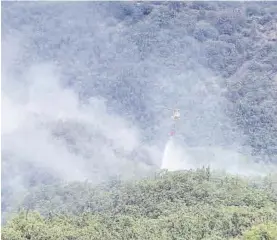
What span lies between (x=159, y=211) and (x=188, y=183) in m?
3.86

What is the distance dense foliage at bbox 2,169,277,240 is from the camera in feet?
118

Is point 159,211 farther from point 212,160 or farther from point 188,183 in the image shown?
point 212,160

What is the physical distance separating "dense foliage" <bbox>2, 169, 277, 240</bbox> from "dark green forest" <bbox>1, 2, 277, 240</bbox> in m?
0.05

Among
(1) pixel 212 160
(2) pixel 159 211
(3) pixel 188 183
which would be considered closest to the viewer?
(2) pixel 159 211

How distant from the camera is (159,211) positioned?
42.6 m

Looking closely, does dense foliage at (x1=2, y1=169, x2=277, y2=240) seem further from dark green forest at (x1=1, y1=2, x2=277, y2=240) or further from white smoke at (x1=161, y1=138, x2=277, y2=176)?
white smoke at (x1=161, y1=138, x2=277, y2=176)

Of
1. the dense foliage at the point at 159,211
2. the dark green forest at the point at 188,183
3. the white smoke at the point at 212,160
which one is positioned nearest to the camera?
the dense foliage at the point at 159,211

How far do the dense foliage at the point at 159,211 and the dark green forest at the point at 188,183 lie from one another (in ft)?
0.17

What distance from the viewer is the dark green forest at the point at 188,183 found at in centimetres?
3697

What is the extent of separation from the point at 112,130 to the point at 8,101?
21011mm

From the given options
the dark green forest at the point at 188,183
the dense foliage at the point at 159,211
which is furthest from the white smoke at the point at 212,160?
the dense foliage at the point at 159,211

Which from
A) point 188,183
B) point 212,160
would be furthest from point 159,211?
point 212,160

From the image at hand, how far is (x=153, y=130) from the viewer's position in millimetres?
93312

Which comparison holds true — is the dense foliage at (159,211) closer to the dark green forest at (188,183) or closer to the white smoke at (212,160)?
the dark green forest at (188,183)
